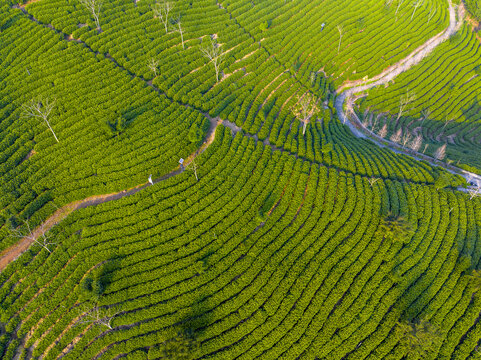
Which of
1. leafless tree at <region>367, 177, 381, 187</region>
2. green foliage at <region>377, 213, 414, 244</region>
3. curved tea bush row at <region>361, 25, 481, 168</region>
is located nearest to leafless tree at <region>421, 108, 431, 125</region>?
curved tea bush row at <region>361, 25, 481, 168</region>

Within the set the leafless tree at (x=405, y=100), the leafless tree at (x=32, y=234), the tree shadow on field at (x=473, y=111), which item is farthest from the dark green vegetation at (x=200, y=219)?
the tree shadow on field at (x=473, y=111)

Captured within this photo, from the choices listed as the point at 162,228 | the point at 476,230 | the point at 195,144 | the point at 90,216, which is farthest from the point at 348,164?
the point at 90,216

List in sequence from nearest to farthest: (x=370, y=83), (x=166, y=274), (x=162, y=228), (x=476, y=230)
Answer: (x=166, y=274)
(x=162, y=228)
(x=476, y=230)
(x=370, y=83)

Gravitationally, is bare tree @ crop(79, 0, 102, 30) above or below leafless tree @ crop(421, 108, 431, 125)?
above

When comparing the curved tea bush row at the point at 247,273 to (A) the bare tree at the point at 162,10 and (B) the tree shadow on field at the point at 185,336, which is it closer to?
(B) the tree shadow on field at the point at 185,336

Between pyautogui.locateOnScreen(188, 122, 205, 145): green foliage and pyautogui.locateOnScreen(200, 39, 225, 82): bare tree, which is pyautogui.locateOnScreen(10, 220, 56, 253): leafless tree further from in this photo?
pyautogui.locateOnScreen(200, 39, 225, 82): bare tree

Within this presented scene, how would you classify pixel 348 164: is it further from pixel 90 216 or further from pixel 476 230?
pixel 90 216
